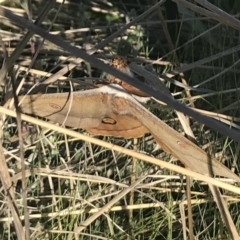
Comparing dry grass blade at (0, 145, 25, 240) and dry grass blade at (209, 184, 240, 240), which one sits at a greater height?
dry grass blade at (0, 145, 25, 240)

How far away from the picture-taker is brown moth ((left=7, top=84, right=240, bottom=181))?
94cm

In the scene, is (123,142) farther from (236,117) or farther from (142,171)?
(236,117)

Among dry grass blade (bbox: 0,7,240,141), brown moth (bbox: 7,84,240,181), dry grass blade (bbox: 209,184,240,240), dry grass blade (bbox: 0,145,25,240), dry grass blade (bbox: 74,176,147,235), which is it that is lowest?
dry grass blade (bbox: 74,176,147,235)

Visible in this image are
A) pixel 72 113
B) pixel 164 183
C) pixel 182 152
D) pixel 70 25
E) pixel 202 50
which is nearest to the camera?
pixel 182 152

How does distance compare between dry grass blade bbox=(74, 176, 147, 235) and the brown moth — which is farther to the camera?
dry grass blade bbox=(74, 176, 147, 235)

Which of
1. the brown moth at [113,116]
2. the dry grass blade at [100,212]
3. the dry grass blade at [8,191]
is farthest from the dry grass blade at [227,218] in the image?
the dry grass blade at [8,191]

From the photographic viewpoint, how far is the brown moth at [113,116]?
3.10 ft

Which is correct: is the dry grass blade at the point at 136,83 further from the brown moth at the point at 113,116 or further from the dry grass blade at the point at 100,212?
the dry grass blade at the point at 100,212

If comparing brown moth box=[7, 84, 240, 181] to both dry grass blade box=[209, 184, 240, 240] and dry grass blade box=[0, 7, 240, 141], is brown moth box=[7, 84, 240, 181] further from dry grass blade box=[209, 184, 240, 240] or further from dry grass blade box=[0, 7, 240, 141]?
dry grass blade box=[0, 7, 240, 141]

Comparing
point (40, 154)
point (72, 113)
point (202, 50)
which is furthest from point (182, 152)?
point (202, 50)

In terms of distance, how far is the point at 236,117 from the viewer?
55.6 inches

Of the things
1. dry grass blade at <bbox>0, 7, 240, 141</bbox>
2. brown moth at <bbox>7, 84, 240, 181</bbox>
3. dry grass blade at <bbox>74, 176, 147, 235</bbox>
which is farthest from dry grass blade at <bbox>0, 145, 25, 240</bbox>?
A: dry grass blade at <bbox>0, 7, 240, 141</bbox>

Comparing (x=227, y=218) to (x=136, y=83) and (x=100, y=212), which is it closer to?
(x=100, y=212)

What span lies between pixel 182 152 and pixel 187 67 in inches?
15.4
